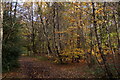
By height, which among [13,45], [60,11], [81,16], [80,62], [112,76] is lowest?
[80,62]

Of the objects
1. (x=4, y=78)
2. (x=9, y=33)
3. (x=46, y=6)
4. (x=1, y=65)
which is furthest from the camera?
(x=46, y=6)

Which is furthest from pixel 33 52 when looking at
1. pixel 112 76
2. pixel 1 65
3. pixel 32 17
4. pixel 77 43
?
pixel 112 76

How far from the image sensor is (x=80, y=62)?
9141 mm

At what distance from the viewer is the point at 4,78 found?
15.4ft

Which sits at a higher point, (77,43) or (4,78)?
(77,43)

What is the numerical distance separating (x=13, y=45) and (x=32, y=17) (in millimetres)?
10607

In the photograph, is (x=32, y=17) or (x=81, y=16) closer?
(x=81, y=16)

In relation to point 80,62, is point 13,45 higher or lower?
higher

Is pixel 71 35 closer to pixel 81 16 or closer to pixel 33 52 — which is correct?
pixel 81 16

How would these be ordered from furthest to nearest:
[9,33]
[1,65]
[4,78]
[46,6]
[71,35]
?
→ [46,6]
[71,35]
[9,33]
[1,65]
[4,78]

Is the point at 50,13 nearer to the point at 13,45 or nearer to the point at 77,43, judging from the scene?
the point at 77,43

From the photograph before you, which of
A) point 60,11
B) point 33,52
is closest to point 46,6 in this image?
point 60,11

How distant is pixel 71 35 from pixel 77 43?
2.64 feet

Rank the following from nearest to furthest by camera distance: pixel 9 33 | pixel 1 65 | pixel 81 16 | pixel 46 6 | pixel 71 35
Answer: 1. pixel 1 65
2. pixel 9 33
3. pixel 81 16
4. pixel 71 35
5. pixel 46 6
